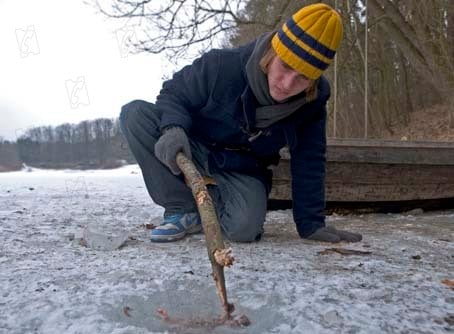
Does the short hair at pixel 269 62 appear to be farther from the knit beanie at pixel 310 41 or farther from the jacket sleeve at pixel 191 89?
the jacket sleeve at pixel 191 89

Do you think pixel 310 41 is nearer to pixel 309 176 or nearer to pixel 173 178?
pixel 309 176

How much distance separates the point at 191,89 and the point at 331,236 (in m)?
0.79

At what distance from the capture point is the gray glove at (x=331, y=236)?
1.89 m

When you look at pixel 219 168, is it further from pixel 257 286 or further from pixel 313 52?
pixel 257 286

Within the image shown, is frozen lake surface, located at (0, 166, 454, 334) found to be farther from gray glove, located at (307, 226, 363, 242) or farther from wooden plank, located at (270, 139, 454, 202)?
wooden plank, located at (270, 139, 454, 202)

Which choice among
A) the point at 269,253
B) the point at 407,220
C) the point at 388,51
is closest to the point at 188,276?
the point at 269,253

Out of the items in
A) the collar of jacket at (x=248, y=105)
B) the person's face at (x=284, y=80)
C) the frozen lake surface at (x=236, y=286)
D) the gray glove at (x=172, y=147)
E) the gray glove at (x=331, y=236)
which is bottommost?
the gray glove at (x=331, y=236)

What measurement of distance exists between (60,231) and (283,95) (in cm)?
118

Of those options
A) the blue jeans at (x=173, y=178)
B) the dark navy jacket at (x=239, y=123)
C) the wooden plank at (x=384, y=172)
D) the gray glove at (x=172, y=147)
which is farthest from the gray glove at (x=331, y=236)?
the wooden plank at (x=384, y=172)

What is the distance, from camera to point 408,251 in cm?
172

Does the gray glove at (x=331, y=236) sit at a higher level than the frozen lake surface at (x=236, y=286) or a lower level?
lower

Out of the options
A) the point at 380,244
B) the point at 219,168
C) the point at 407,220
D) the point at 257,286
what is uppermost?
the point at 219,168

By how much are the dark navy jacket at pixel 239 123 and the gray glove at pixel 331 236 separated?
0.09ft

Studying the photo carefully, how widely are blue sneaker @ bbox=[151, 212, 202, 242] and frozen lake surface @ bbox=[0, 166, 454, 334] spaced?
0.06m
